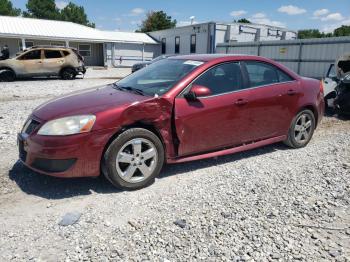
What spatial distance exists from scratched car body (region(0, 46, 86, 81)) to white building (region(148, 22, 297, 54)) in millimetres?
13943

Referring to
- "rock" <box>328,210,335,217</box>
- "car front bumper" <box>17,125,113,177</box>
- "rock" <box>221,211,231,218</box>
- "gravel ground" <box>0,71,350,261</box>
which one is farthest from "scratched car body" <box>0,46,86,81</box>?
"rock" <box>328,210,335,217</box>

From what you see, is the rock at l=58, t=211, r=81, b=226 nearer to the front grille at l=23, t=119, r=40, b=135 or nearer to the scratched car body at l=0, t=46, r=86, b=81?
the front grille at l=23, t=119, r=40, b=135

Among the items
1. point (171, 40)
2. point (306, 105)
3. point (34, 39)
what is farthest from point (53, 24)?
point (306, 105)

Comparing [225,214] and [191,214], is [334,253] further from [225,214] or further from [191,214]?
[191,214]

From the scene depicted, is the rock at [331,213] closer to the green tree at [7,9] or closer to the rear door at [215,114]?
the rear door at [215,114]

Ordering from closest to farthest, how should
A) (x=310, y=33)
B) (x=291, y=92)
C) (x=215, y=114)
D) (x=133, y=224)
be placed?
(x=133, y=224)
(x=215, y=114)
(x=291, y=92)
(x=310, y=33)

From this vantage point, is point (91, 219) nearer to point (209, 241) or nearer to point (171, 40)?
point (209, 241)

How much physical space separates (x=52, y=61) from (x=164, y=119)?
53.0 ft

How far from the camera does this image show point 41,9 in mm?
72375

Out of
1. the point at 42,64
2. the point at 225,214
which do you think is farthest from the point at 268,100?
the point at 42,64

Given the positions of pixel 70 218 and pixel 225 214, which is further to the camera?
pixel 225 214

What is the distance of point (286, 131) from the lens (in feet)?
17.7

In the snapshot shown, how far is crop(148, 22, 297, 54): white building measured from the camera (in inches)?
1157

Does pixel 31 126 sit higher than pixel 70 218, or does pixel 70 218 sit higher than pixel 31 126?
pixel 31 126
